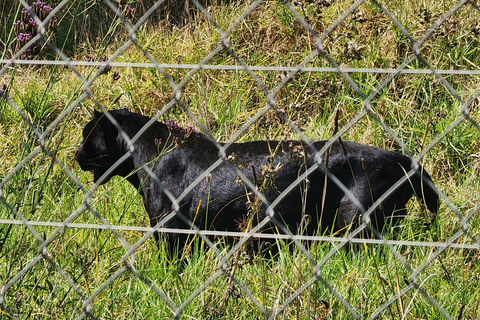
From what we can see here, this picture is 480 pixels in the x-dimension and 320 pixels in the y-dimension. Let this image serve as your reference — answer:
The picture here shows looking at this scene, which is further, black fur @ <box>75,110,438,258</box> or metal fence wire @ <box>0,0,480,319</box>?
black fur @ <box>75,110,438,258</box>

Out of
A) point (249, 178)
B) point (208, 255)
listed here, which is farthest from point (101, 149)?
point (208, 255)

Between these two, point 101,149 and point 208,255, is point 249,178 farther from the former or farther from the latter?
point 101,149

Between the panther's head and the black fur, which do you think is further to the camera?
the panther's head

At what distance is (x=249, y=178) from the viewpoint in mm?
3805

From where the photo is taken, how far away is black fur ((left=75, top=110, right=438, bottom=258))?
3.71 metres

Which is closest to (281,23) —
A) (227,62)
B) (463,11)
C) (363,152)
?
(227,62)

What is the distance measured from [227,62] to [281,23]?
62cm

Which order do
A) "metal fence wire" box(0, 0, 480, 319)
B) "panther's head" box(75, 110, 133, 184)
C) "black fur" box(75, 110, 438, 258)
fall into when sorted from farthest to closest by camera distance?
"panther's head" box(75, 110, 133, 184) → "black fur" box(75, 110, 438, 258) → "metal fence wire" box(0, 0, 480, 319)

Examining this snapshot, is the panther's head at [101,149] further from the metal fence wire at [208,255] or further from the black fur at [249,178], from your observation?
the metal fence wire at [208,255]

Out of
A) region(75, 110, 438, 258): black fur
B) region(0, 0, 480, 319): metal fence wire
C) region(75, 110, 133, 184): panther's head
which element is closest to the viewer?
region(0, 0, 480, 319): metal fence wire

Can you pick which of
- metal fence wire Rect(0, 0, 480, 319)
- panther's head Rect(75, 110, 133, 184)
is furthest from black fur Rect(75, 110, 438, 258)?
metal fence wire Rect(0, 0, 480, 319)

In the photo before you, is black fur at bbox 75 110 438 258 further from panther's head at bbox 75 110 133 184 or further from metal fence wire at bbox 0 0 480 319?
metal fence wire at bbox 0 0 480 319

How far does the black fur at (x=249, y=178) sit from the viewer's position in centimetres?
371

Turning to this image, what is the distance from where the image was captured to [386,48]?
223 inches
